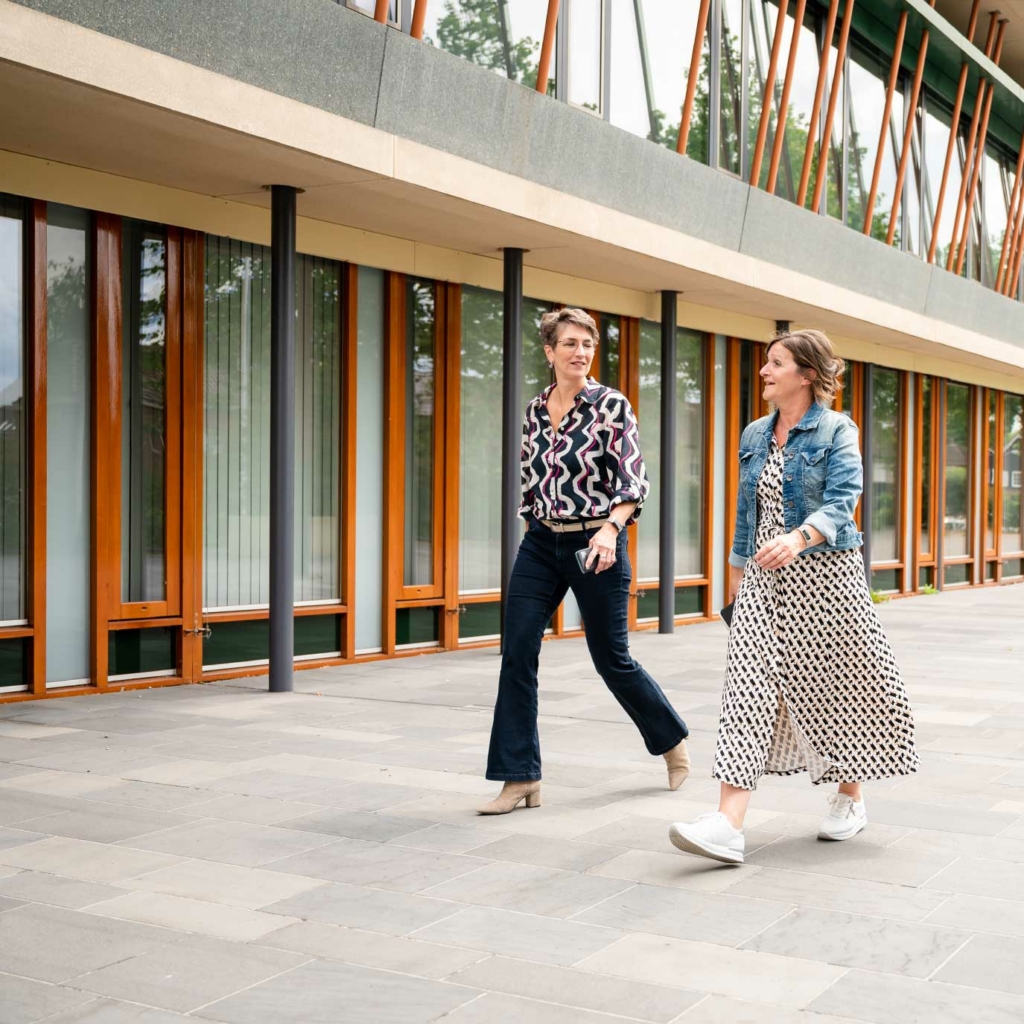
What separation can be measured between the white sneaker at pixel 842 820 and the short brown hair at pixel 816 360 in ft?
5.04

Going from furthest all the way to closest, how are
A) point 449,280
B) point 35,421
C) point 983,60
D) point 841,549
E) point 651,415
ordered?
1. point 983,60
2. point 651,415
3. point 449,280
4. point 35,421
5. point 841,549

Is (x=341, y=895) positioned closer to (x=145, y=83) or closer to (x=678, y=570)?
(x=145, y=83)

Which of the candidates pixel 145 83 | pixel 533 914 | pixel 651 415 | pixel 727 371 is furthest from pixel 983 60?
pixel 533 914

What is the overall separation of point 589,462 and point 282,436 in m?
4.60

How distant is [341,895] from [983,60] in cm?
1907

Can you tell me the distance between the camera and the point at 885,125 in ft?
63.6

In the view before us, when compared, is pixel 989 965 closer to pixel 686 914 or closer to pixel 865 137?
pixel 686 914

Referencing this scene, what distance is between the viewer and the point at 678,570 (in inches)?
645

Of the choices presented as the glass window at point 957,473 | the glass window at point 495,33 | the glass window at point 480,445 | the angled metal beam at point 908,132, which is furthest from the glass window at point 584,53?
the glass window at point 957,473

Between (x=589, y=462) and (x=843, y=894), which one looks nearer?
(x=843, y=894)

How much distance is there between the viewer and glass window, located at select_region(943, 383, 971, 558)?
23844mm

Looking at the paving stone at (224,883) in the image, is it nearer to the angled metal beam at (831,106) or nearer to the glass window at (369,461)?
the glass window at (369,461)

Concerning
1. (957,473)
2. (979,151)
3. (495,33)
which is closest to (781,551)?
(495,33)

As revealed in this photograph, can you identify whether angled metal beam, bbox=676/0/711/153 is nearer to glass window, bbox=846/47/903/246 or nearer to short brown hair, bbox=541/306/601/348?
glass window, bbox=846/47/903/246
